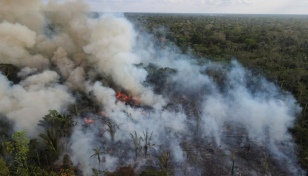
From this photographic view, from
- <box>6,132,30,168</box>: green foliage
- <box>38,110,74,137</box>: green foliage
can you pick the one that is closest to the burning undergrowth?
<box>38,110,74,137</box>: green foliage

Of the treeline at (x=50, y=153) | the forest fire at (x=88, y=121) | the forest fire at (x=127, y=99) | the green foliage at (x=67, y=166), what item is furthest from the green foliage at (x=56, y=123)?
the forest fire at (x=127, y=99)

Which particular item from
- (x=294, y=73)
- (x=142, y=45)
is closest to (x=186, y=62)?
(x=142, y=45)

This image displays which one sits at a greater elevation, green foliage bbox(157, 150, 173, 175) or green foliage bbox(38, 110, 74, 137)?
green foliage bbox(38, 110, 74, 137)

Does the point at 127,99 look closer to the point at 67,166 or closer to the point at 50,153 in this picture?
the point at 50,153

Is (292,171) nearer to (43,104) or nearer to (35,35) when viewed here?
(43,104)

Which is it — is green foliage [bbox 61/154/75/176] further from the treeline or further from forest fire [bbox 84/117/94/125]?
forest fire [bbox 84/117/94/125]

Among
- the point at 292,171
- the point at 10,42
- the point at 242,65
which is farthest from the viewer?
the point at 242,65

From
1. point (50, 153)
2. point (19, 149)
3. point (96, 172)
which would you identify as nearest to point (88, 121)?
point (50, 153)
